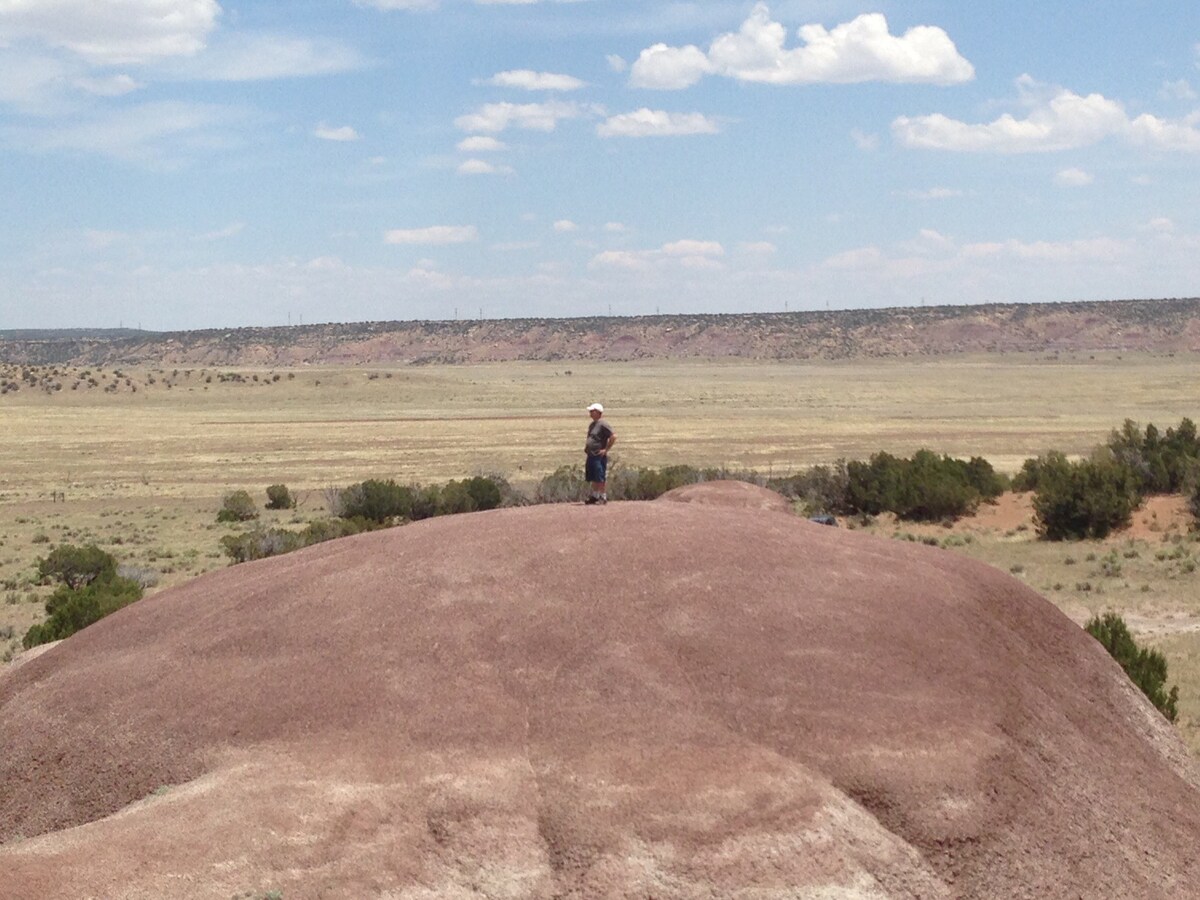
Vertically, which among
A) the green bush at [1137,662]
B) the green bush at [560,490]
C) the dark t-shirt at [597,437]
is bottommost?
the green bush at [560,490]

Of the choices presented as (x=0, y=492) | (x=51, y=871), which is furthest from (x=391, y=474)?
(x=51, y=871)

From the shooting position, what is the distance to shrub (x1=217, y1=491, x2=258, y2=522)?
134 feet

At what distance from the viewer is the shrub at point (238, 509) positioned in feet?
134

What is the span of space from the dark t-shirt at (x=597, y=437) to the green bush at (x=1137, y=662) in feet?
21.7

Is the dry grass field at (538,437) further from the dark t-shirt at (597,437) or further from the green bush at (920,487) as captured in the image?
the dark t-shirt at (597,437)

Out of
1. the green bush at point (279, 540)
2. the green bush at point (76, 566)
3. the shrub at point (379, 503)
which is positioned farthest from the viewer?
the shrub at point (379, 503)

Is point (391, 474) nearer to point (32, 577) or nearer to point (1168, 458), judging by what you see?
point (32, 577)

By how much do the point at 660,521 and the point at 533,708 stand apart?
3.06m

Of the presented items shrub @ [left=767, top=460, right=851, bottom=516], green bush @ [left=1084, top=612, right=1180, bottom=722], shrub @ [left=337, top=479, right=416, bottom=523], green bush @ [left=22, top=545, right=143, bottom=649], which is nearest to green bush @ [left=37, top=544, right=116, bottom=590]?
green bush @ [left=22, top=545, right=143, bottom=649]

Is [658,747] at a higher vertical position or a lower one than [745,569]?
lower

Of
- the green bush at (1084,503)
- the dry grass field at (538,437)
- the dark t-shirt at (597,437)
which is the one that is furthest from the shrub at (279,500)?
the dark t-shirt at (597,437)

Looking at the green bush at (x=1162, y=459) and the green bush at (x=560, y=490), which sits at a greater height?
the green bush at (x=1162, y=459)

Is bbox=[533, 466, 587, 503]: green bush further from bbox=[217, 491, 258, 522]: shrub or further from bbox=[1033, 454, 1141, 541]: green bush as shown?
bbox=[1033, 454, 1141, 541]: green bush

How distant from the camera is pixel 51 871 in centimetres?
748
